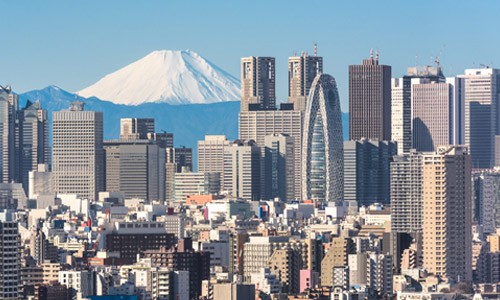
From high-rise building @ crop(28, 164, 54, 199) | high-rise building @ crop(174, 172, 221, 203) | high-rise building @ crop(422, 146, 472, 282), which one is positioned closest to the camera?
high-rise building @ crop(422, 146, 472, 282)

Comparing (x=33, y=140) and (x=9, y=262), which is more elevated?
(x=33, y=140)

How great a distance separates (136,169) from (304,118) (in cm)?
1288

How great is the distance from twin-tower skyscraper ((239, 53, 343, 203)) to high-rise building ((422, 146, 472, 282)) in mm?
58334

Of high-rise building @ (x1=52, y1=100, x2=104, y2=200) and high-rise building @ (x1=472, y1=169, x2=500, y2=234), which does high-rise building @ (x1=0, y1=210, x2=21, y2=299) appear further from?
high-rise building @ (x1=52, y1=100, x2=104, y2=200)

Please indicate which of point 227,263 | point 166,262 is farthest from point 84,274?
point 227,263

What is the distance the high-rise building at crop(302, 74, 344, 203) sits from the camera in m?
160

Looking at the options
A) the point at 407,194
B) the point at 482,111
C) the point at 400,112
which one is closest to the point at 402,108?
the point at 400,112

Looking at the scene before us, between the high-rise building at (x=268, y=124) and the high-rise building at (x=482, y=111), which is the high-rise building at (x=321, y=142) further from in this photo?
the high-rise building at (x=482, y=111)

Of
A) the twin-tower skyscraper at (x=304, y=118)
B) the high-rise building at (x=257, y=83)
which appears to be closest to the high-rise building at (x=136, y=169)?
the twin-tower skyscraper at (x=304, y=118)

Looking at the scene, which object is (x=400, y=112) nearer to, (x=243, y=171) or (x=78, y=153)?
(x=243, y=171)

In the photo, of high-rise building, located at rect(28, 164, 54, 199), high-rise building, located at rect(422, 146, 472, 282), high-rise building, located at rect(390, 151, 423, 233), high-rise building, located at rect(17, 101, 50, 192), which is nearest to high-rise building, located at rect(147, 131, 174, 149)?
high-rise building, located at rect(28, 164, 54, 199)

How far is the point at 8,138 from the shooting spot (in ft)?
584

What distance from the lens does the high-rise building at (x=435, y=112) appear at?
178 m

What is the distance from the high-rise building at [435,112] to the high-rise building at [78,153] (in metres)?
26.6
